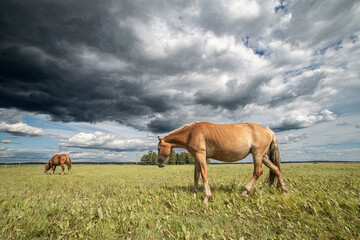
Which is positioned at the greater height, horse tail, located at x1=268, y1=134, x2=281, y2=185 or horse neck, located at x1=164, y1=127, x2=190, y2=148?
horse neck, located at x1=164, y1=127, x2=190, y2=148

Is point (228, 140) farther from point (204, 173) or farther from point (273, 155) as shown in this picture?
point (273, 155)

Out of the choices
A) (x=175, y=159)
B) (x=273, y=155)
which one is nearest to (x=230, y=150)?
(x=273, y=155)

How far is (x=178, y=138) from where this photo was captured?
279 inches

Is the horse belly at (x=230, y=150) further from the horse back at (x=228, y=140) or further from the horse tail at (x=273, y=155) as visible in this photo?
the horse tail at (x=273, y=155)

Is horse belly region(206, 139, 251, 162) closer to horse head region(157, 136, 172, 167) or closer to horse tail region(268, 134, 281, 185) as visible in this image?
horse tail region(268, 134, 281, 185)

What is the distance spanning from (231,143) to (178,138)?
217 cm

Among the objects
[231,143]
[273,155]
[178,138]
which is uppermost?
[178,138]

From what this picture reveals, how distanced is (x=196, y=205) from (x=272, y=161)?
14.1 feet

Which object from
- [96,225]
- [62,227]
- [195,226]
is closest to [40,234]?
[62,227]

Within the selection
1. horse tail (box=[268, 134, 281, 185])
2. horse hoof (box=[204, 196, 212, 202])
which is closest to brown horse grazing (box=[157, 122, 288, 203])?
horse tail (box=[268, 134, 281, 185])

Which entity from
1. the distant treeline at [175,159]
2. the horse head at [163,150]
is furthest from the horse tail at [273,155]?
the distant treeline at [175,159]

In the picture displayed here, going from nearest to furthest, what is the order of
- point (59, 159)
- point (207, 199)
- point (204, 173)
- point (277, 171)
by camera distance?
point (207, 199)
point (204, 173)
point (277, 171)
point (59, 159)

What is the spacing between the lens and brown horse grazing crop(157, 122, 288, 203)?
6.38 metres

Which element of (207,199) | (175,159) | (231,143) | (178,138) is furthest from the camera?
(175,159)
